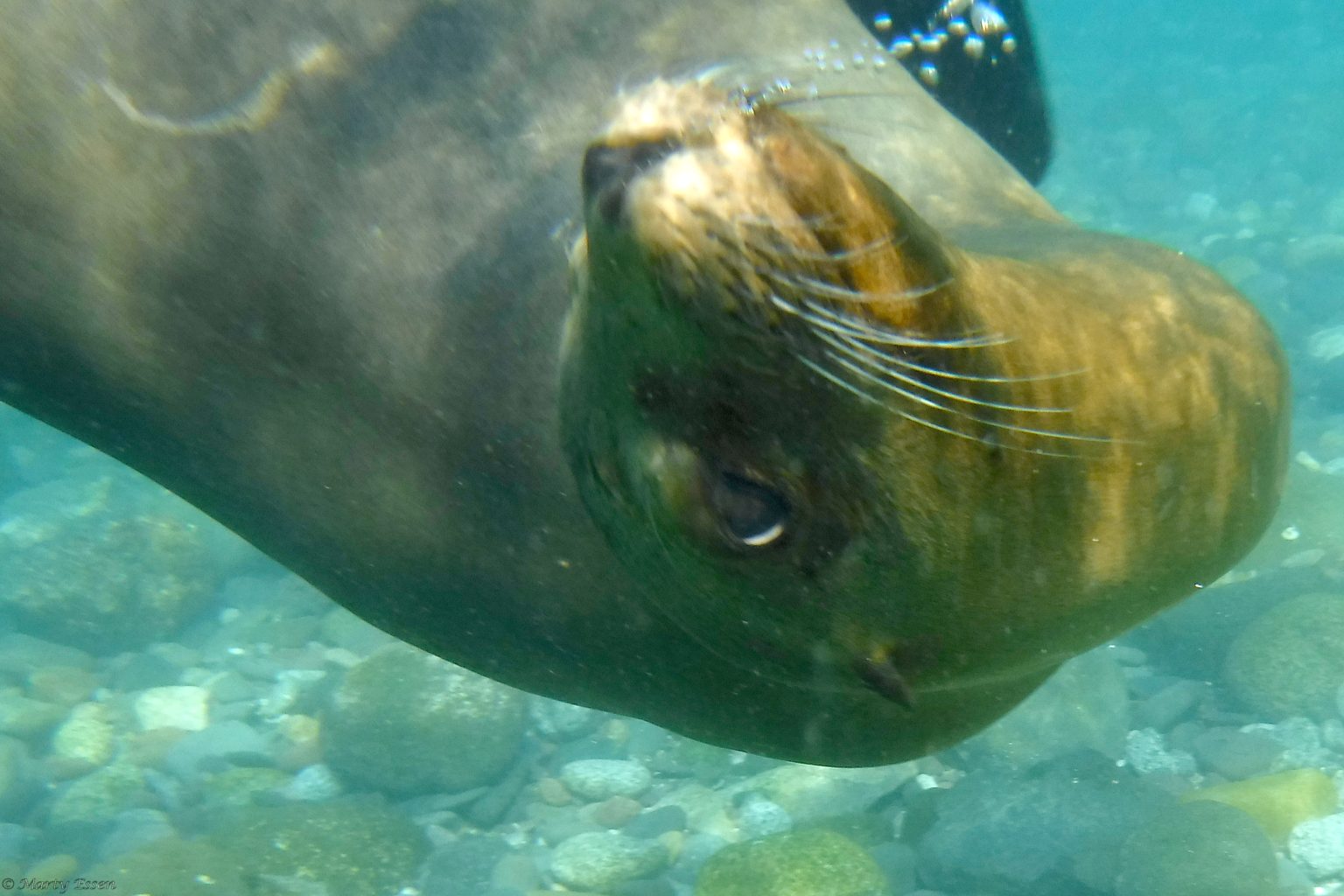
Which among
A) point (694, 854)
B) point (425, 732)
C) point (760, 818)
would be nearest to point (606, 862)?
point (694, 854)

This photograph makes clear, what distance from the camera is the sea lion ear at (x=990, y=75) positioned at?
15.2ft

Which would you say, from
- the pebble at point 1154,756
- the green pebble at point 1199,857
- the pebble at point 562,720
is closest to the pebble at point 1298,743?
the pebble at point 1154,756

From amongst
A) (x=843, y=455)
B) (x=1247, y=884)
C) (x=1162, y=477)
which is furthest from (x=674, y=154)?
(x=1247, y=884)

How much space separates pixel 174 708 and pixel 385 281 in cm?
1109

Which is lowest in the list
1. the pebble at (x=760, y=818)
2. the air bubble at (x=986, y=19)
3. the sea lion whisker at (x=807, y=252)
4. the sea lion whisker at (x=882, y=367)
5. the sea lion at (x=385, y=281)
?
the sea lion whisker at (x=882, y=367)

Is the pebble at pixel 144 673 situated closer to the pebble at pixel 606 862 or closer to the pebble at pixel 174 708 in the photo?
the pebble at pixel 174 708

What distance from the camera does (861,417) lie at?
4.27 ft

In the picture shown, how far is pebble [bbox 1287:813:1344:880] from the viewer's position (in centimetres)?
756

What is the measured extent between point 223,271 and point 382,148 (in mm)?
403

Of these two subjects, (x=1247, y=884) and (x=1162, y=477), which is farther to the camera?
(x=1247, y=884)

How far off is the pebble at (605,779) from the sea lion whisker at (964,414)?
28.3ft

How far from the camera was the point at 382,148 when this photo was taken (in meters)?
2.23

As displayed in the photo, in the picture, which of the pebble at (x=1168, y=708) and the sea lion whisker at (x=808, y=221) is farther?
the pebble at (x=1168, y=708)

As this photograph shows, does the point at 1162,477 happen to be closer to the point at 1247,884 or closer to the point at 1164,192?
the point at 1247,884
